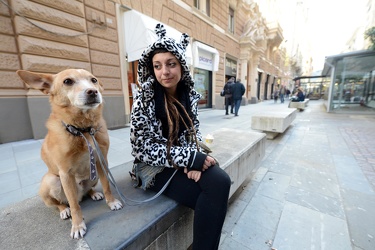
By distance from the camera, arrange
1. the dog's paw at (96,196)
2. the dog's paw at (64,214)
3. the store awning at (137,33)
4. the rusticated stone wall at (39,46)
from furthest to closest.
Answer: the store awning at (137,33), the rusticated stone wall at (39,46), the dog's paw at (96,196), the dog's paw at (64,214)

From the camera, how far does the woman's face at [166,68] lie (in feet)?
4.29

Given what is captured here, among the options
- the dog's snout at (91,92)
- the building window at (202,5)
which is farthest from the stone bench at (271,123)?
the building window at (202,5)

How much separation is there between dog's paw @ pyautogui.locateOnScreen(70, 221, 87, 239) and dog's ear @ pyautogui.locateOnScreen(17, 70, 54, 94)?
3.03 ft

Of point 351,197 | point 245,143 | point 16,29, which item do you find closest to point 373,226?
point 351,197

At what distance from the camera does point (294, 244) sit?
5.32ft

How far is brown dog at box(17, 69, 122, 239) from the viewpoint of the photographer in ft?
3.54

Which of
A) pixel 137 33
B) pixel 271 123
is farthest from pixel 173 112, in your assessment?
pixel 137 33

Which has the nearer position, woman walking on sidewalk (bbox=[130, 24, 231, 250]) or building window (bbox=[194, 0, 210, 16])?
woman walking on sidewalk (bbox=[130, 24, 231, 250])

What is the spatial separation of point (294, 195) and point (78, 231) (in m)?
2.59

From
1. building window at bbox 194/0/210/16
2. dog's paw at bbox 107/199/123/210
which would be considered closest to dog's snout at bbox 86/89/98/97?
dog's paw at bbox 107/199/123/210

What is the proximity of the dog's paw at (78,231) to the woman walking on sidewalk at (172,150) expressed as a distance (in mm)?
481

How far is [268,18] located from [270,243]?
27062mm

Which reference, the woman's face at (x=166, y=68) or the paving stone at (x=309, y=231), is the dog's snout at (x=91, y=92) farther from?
the paving stone at (x=309, y=231)

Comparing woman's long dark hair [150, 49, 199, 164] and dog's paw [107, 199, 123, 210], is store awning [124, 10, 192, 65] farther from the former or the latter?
dog's paw [107, 199, 123, 210]
